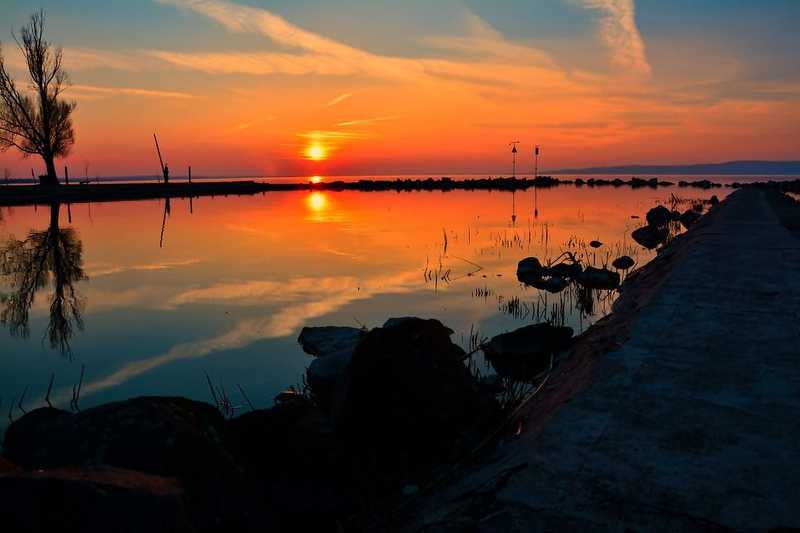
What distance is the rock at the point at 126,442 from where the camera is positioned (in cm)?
313

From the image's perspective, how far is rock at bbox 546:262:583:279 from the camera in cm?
1417

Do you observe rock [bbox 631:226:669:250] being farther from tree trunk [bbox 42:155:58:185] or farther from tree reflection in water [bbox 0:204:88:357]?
tree trunk [bbox 42:155:58:185]

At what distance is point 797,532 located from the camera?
7.50 feet

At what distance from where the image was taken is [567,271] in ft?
47.3

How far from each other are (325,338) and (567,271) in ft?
26.5

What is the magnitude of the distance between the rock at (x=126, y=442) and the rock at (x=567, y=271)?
1221 centimetres

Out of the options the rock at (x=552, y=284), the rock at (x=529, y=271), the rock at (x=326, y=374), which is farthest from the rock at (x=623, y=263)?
the rock at (x=326, y=374)

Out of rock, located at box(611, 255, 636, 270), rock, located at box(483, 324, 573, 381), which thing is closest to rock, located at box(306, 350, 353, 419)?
rock, located at box(483, 324, 573, 381)

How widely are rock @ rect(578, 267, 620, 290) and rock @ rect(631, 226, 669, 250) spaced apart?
31.4 feet

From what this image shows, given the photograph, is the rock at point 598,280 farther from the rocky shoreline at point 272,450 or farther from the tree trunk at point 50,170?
the tree trunk at point 50,170

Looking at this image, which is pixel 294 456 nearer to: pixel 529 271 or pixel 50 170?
pixel 529 271

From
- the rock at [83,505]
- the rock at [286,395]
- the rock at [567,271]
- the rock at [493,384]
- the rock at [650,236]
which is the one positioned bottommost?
the rock at [286,395]

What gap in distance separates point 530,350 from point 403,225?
2229cm

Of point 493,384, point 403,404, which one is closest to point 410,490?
point 403,404
